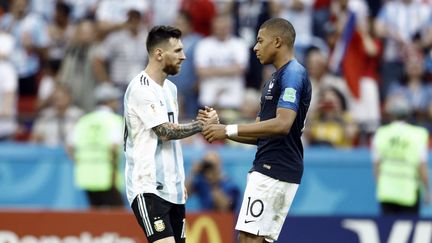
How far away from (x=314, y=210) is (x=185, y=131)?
7445 mm

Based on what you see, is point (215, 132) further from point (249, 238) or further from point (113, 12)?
point (113, 12)

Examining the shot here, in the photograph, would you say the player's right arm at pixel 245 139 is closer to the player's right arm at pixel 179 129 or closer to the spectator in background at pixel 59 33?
the player's right arm at pixel 179 129

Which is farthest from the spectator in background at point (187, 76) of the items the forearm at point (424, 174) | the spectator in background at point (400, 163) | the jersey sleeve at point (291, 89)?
the jersey sleeve at point (291, 89)

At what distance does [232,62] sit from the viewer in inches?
688

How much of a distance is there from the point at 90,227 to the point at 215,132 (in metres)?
4.83

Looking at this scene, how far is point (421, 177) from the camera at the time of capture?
632 inches

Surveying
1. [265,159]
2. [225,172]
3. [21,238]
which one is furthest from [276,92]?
[225,172]

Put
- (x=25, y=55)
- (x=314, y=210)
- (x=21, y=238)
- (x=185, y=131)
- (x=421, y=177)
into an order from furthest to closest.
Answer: (x=25, y=55) < (x=314, y=210) < (x=421, y=177) < (x=21, y=238) < (x=185, y=131)

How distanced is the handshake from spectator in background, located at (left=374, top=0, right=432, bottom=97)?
316 inches

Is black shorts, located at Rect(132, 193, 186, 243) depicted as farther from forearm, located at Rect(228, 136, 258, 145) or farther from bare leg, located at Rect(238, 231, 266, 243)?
forearm, located at Rect(228, 136, 258, 145)

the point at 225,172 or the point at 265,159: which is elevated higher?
the point at 265,159

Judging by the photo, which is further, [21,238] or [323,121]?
[323,121]

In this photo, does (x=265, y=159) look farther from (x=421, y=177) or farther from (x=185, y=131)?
(x=421, y=177)

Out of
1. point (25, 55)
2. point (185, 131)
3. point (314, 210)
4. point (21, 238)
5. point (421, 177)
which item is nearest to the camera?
point (185, 131)
